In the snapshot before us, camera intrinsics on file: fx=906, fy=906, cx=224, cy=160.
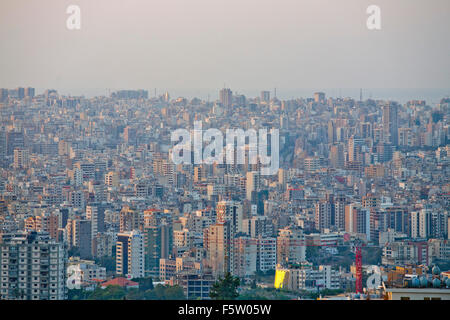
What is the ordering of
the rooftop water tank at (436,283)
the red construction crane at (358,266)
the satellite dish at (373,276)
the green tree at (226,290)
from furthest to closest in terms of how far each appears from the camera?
the red construction crane at (358,266), the satellite dish at (373,276), the green tree at (226,290), the rooftop water tank at (436,283)

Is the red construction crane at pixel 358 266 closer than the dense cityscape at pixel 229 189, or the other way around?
the red construction crane at pixel 358 266

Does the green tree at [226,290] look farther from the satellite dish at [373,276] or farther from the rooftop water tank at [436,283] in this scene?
the rooftop water tank at [436,283]

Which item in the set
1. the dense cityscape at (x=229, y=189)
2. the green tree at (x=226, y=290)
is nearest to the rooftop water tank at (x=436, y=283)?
the green tree at (x=226, y=290)

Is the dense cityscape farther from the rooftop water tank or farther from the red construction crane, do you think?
the rooftop water tank

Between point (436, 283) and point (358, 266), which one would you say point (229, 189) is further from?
point (436, 283)

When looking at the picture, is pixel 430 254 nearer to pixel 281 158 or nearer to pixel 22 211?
pixel 281 158

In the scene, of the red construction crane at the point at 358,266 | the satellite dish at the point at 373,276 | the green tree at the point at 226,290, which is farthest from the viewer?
the red construction crane at the point at 358,266

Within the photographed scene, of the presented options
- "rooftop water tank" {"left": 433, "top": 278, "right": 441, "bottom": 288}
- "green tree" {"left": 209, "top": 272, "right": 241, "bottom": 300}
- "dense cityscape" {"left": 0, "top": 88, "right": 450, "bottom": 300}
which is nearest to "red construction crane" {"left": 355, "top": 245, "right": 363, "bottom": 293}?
"dense cityscape" {"left": 0, "top": 88, "right": 450, "bottom": 300}

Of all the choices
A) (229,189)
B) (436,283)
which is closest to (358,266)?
(229,189)
